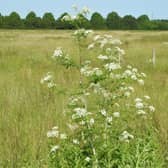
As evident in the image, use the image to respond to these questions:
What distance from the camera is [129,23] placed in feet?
309

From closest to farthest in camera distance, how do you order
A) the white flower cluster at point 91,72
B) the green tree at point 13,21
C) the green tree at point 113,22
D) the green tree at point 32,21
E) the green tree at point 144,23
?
1. the white flower cluster at point 91,72
2. the green tree at point 113,22
3. the green tree at point 144,23
4. the green tree at point 13,21
5. the green tree at point 32,21

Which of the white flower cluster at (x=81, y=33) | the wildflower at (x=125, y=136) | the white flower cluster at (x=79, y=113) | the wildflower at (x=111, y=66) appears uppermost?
the white flower cluster at (x=81, y=33)

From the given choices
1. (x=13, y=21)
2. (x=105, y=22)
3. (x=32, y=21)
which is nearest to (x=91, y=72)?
(x=105, y=22)

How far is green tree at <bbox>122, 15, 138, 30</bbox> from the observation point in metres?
92.9

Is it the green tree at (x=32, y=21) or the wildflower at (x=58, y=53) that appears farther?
the green tree at (x=32, y=21)

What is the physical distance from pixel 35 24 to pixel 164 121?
292ft

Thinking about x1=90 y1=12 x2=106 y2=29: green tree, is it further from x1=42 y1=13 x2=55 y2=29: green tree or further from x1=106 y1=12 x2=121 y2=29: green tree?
x1=42 y1=13 x2=55 y2=29: green tree

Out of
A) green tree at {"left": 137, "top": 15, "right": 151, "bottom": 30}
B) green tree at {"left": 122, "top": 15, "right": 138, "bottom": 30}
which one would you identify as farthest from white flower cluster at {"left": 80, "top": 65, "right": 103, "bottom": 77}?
green tree at {"left": 122, "top": 15, "right": 138, "bottom": 30}

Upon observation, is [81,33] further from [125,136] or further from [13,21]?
[13,21]

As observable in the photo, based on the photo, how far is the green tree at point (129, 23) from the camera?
9288 centimetres

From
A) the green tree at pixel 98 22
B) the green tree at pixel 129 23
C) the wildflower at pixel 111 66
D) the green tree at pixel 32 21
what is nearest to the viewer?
the wildflower at pixel 111 66

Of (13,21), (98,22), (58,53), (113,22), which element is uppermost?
(58,53)

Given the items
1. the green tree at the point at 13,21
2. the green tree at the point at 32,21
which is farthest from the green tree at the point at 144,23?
the green tree at the point at 13,21

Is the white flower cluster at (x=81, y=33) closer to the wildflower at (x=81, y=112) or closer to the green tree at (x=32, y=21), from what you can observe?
the wildflower at (x=81, y=112)
